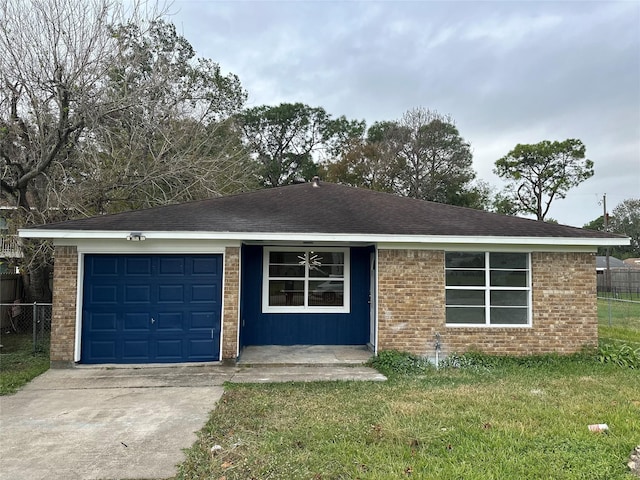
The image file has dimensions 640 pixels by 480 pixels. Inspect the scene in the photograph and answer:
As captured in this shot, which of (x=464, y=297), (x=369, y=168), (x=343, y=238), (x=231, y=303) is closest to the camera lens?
(x=343, y=238)

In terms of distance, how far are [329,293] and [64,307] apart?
5.20 m

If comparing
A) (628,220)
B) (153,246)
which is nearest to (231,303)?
(153,246)

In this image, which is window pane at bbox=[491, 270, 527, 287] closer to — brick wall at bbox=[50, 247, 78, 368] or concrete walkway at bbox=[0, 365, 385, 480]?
concrete walkway at bbox=[0, 365, 385, 480]

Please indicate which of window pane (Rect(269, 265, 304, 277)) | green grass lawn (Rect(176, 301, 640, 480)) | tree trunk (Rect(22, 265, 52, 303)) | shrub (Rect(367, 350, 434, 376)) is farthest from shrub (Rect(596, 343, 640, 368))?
tree trunk (Rect(22, 265, 52, 303))

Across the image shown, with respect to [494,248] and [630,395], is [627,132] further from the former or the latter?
[630,395]

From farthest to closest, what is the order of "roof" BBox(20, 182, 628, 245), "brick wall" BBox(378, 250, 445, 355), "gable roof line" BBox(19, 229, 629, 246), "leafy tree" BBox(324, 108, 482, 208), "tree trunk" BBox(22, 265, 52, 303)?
1. "leafy tree" BBox(324, 108, 482, 208)
2. "tree trunk" BBox(22, 265, 52, 303)
3. "brick wall" BBox(378, 250, 445, 355)
4. "roof" BBox(20, 182, 628, 245)
5. "gable roof line" BBox(19, 229, 629, 246)

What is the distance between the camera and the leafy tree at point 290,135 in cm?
3450

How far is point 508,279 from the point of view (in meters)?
8.61

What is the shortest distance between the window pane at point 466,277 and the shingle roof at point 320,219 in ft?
2.76

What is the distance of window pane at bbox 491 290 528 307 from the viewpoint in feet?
28.1

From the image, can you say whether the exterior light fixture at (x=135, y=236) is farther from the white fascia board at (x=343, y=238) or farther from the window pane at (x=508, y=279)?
the window pane at (x=508, y=279)

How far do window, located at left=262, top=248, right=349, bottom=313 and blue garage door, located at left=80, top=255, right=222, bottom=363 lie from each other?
5.50 feet

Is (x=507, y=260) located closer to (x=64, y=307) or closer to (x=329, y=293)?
(x=329, y=293)

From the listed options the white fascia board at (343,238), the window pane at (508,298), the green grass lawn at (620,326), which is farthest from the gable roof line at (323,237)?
the green grass lawn at (620,326)
